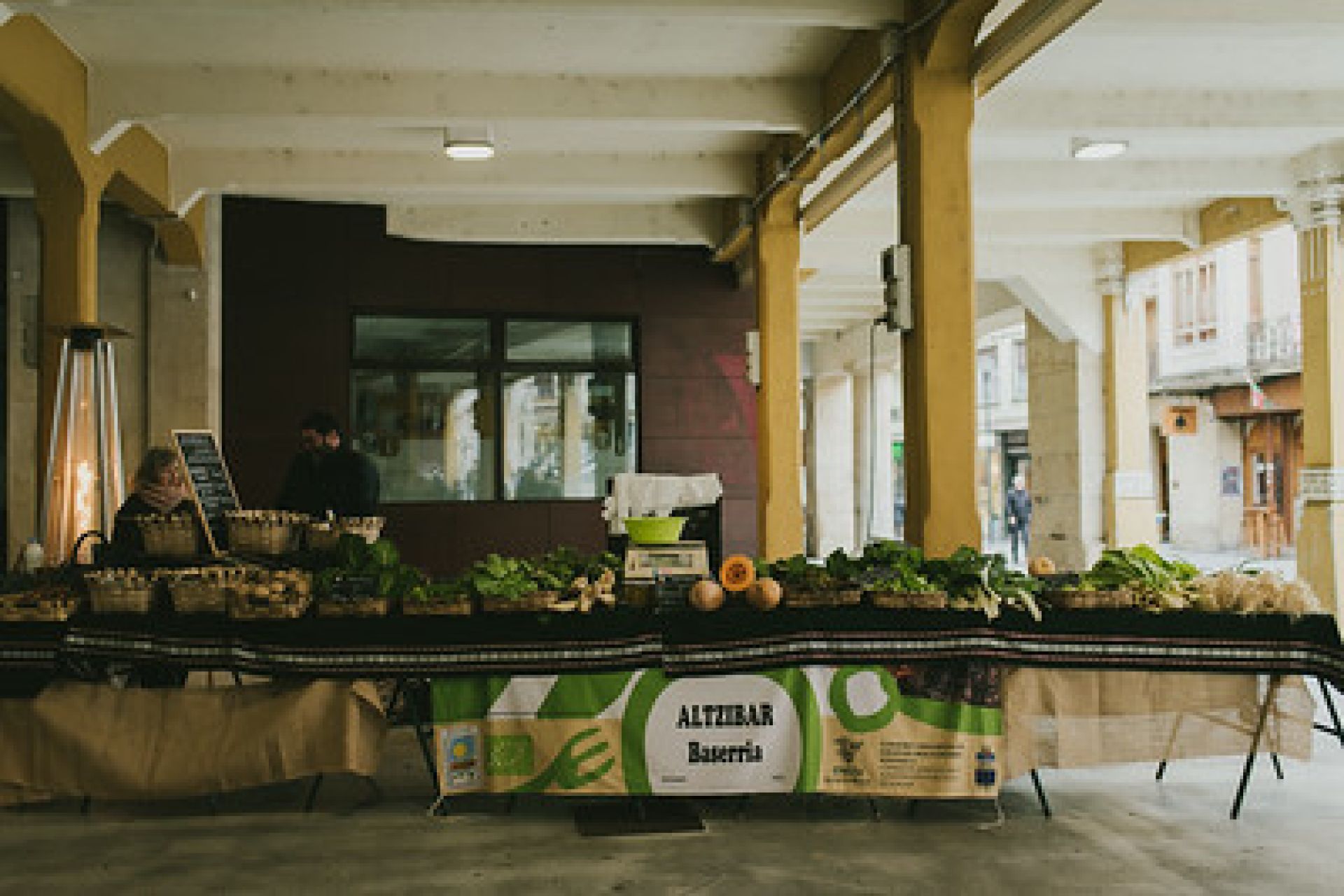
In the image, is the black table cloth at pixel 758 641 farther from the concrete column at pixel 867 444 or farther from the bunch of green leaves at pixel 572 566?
the concrete column at pixel 867 444

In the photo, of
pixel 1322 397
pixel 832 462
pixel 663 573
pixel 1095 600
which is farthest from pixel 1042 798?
pixel 832 462

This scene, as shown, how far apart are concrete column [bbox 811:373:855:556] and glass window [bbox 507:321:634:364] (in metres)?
12.4

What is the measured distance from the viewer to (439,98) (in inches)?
314

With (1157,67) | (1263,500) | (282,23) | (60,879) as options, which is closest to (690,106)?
(282,23)

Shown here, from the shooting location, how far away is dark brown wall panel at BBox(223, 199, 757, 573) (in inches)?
433

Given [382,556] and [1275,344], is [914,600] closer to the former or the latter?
[382,556]

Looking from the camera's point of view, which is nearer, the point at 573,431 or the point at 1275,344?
the point at 573,431

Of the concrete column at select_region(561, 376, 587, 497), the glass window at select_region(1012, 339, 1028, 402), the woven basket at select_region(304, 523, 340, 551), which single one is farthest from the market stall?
the glass window at select_region(1012, 339, 1028, 402)

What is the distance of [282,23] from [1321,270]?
27.6 feet

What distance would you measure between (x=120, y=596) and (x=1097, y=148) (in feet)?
25.2

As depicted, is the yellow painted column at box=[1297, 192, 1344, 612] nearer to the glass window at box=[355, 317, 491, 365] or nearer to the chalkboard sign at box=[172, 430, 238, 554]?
the glass window at box=[355, 317, 491, 365]

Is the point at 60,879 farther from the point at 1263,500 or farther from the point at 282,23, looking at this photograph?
the point at 1263,500

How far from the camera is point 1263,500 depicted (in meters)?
23.0

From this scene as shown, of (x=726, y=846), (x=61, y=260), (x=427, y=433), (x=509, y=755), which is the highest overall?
(x=61, y=260)
